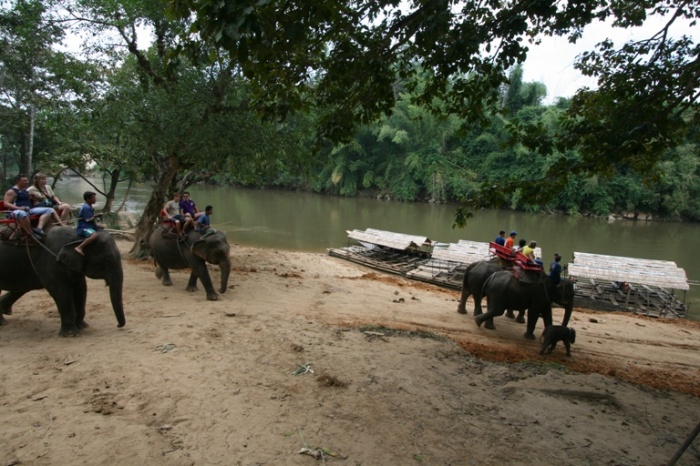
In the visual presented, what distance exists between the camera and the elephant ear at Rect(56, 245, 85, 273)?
19.4 ft

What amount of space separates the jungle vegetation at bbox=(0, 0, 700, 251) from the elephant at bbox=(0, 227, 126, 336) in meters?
2.90

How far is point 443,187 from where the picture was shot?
144 feet

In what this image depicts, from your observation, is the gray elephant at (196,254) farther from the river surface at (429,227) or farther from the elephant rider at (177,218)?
the river surface at (429,227)

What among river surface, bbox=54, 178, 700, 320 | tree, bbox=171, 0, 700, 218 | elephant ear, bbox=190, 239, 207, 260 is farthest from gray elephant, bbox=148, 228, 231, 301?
river surface, bbox=54, 178, 700, 320

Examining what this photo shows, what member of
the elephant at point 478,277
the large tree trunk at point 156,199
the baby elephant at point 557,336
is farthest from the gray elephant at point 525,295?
the large tree trunk at point 156,199

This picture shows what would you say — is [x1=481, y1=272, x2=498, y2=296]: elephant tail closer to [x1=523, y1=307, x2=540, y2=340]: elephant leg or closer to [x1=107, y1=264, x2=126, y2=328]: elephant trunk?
[x1=523, y1=307, x2=540, y2=340]: elephant leg

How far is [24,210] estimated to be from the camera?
6133 millimetres

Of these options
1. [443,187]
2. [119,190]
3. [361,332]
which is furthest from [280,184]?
[361,332]

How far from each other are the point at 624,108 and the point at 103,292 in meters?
9.52

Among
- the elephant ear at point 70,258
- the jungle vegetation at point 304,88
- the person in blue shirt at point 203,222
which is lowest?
the elephant ear at point 70,258

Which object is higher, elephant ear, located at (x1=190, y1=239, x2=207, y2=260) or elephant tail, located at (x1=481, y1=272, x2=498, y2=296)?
elephant ear, located at (x1=190, y1=239, x2=207, y2=260)

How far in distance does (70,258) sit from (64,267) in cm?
22

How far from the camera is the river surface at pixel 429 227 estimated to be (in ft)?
79.4

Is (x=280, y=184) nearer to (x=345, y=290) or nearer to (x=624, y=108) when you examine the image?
(x=345, y=290)
